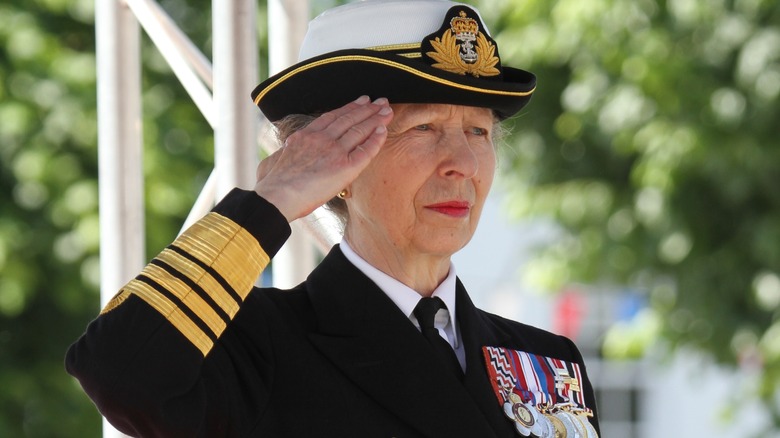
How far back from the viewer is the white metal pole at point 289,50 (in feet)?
12.3

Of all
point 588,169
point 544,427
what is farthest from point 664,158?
point 544,427

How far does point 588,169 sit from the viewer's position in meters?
7.42

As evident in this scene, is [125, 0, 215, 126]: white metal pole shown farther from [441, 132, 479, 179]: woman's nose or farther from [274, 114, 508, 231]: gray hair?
[441, 132, 479, 179]: woman's nose

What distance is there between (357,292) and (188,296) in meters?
0.43

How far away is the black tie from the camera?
2625 millimetres

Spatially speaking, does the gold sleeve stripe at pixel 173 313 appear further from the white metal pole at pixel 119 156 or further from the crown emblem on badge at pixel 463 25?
the white metal pole at pixel 119 156

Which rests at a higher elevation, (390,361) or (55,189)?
(55,189)

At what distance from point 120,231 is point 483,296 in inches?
325

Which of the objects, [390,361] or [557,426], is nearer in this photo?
[390,361]

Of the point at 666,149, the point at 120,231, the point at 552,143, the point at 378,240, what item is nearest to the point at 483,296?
the point at 552,143

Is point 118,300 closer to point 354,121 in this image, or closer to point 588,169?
point 354,121

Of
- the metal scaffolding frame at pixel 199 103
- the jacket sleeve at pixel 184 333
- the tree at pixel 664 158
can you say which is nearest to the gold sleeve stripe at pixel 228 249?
the jacket sleeve at pixel 184 333

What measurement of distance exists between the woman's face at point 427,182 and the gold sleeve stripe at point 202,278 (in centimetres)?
42

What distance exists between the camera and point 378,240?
8.79ft
